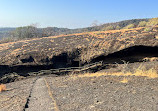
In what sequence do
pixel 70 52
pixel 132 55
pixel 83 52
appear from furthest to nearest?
pixel 70 52, pixel 83 52, pixel 132 55

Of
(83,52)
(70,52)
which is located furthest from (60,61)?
(83,52)

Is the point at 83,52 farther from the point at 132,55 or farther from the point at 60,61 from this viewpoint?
the point at 132,55

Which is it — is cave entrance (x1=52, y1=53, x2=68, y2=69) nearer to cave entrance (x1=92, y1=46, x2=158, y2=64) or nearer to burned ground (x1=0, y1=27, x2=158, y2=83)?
burned ground (x1=0, y1=27, x2=158, y2=83)

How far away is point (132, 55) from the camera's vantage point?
45.3ft

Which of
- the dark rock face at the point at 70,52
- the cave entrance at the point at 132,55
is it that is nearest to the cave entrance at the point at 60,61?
the dark rock face at the point at 70,52

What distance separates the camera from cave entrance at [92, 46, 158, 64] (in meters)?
13.2

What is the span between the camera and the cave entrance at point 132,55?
1322cm

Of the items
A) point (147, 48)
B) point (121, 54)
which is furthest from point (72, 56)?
point (147, 48)

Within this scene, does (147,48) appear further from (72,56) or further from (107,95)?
(107,95)

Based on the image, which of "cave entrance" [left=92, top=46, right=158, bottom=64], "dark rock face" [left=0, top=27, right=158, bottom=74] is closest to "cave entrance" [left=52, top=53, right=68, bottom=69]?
"dark rock face" [left=0, top=27, right=158, bottom=74]

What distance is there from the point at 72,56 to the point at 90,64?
7.15ft

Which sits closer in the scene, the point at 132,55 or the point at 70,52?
the point at 132,55

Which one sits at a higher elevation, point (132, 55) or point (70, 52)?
point (70, 52)

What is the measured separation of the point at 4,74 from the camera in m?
15.7
